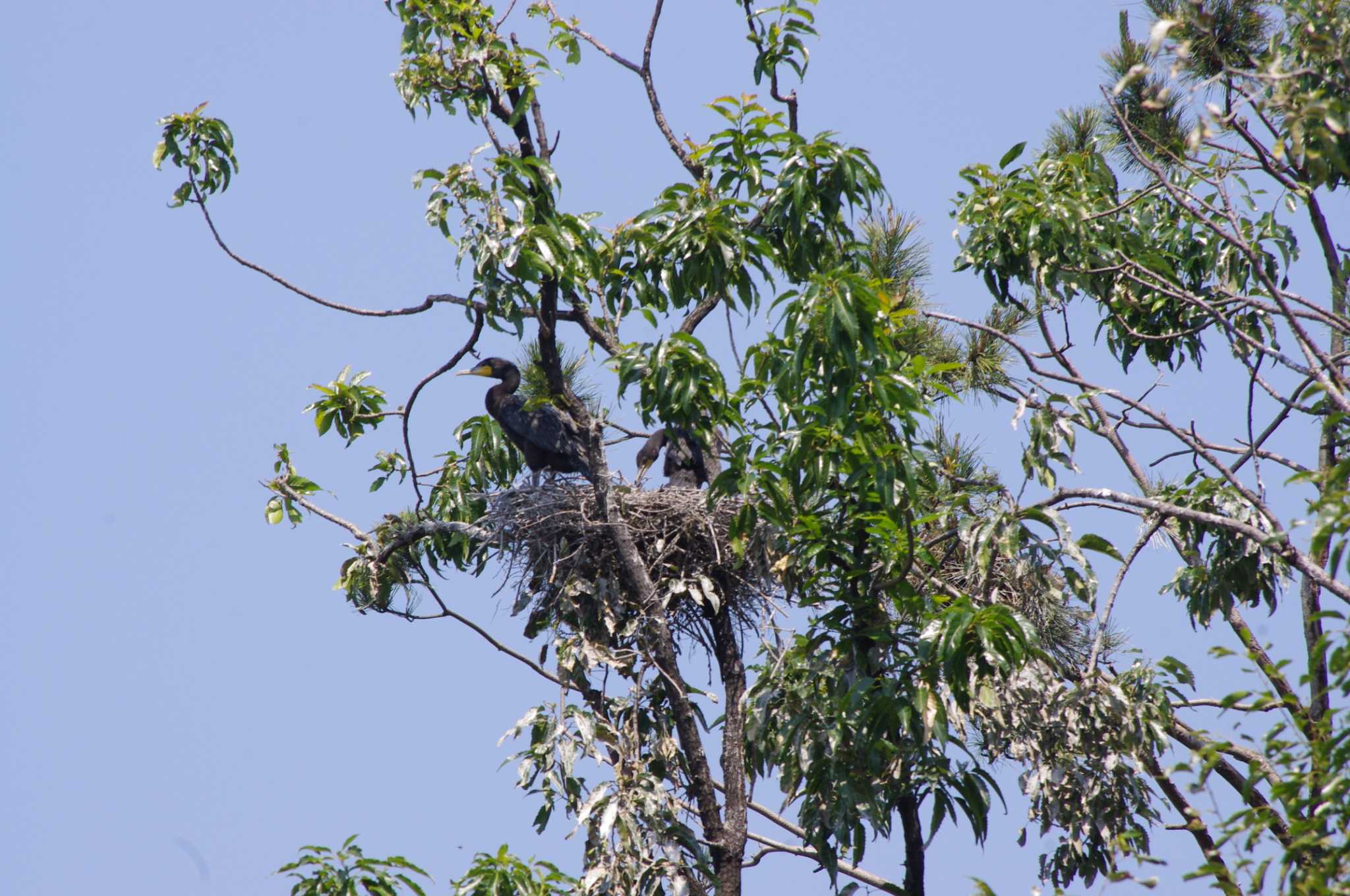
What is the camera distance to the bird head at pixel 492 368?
406 inches

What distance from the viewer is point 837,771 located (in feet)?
20.2

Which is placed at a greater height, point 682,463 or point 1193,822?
point 682,463

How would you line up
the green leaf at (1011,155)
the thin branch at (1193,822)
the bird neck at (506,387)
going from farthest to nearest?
the bird neck at (506,387) → the green leaf at (1011,155) → the thin branch at (1193,822)

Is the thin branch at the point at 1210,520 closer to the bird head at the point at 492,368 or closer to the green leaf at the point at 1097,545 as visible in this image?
the green leaf at the point at 1097,545

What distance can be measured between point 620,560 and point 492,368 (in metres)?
3.15

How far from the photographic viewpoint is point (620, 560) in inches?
302

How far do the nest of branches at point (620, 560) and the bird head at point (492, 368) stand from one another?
2.16m

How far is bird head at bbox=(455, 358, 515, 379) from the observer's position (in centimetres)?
1031

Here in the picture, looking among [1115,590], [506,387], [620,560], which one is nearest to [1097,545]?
[1115,590]

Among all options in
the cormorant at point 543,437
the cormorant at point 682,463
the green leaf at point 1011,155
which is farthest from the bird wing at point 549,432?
the green leaf at point 1011,155

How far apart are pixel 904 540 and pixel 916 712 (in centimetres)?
73

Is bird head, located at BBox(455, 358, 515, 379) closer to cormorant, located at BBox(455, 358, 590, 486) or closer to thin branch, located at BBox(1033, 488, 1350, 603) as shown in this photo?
cormorant, located at BBox(455, 358, 590, 486)

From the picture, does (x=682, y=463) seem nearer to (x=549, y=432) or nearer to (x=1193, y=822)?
(x=549, y=432)

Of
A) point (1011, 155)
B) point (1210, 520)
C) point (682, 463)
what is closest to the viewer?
point (1210, 520)
